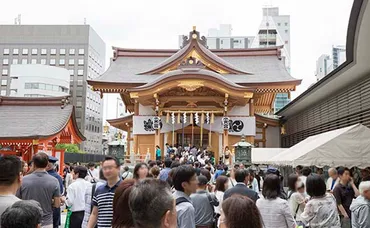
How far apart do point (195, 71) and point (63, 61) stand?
60.1 meters

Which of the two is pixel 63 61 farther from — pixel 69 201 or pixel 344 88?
pixel 69 201

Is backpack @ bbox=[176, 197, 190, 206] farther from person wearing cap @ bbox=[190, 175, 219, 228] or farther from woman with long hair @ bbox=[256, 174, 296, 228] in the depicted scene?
person wearing cap @ bbox=[190, 175, 219, 228]

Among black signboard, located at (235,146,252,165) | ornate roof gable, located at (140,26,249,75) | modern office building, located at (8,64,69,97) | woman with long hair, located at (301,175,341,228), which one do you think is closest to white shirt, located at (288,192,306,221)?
woman with long hair, located at (301,175,341,228)

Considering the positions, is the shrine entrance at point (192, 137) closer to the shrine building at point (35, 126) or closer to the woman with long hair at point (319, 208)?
the shrine building at point (35, 126)

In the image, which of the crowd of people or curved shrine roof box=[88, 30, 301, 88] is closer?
the crowd of people

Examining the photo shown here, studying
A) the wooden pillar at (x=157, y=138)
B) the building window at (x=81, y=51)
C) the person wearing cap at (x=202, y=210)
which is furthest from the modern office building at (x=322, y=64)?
the person wearing cap at (x=202, y=210)

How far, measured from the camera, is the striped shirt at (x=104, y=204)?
3877 mm

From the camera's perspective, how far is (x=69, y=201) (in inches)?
247

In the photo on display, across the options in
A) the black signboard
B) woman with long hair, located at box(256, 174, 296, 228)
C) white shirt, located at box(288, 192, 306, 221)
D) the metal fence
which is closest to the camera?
woman with long hair, located at box(256, 174, 296, 228)

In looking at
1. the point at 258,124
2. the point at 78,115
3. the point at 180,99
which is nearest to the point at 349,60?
the point at 180,99

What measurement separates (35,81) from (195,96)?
48.4m

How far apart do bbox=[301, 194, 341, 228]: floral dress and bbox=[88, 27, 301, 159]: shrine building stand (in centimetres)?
1528

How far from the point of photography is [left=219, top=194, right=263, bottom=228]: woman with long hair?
96.5 inches

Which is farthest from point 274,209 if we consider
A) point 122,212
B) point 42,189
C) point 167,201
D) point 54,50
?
point 54,50
